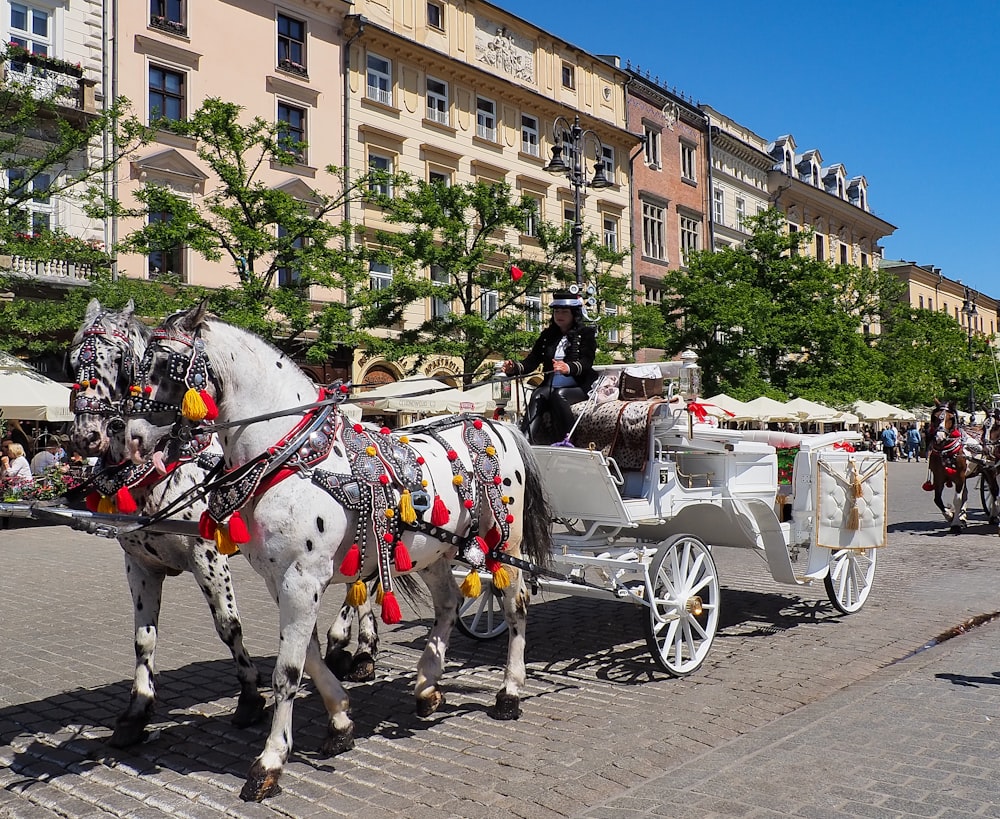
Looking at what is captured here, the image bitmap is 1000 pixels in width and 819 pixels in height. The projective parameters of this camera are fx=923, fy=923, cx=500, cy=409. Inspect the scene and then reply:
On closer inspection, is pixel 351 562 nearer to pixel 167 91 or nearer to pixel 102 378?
pixel 102 378

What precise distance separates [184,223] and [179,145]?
20.3ft

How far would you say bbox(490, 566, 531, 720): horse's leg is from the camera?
505cm

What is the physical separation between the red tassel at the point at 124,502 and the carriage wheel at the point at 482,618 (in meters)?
2.76

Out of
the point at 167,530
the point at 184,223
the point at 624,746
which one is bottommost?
the point at 624,746

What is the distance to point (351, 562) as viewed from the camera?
429 cm

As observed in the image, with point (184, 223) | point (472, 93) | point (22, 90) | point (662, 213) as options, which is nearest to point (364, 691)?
point (184, 223)

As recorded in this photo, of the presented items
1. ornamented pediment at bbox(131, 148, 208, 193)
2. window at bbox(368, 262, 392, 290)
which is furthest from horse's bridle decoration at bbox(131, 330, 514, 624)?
window at bbox(368, 262, 392, 290)

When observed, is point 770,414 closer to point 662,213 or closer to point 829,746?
point 662,213

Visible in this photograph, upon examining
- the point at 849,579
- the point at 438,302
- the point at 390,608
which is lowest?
the point at 849,579

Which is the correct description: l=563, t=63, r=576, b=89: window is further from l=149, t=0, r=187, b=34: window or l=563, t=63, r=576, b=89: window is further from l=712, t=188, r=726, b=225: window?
l=149, t=0, r=187, b=34: window

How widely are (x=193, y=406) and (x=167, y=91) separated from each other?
21.6m

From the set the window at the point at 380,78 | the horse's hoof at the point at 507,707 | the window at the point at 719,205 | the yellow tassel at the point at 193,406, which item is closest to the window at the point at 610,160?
the window at the point at 719,205

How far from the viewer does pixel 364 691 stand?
18.5 feet

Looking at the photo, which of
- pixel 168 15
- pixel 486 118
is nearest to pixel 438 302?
pixel 486 118
